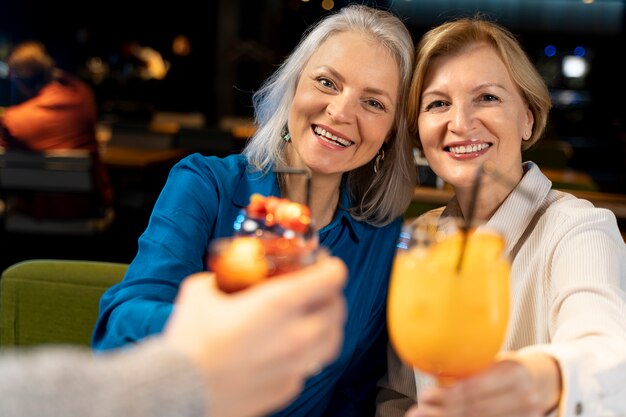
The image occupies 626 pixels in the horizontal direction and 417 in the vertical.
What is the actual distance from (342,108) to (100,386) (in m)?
1.21

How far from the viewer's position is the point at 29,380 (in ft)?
1.96

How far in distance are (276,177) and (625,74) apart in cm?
1259

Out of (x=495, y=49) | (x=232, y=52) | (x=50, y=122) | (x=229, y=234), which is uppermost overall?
(x=495, y=49)

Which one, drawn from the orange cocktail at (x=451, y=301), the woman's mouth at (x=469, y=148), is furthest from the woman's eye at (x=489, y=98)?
the orange cocktail at (x=451, y=301)

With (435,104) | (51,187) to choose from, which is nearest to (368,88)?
(435,104)

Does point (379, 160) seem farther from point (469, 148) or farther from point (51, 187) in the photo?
point (51, 187)

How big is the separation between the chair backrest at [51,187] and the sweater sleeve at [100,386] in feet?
16.3

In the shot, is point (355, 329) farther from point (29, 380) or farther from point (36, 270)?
point (29, 380)

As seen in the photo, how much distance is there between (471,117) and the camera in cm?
167

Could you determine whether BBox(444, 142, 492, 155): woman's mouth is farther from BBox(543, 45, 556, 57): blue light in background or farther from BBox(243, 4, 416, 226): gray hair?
BBox(543, 45, 556, 57): blue light in background

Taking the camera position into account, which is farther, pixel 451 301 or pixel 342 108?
pixel 342 108

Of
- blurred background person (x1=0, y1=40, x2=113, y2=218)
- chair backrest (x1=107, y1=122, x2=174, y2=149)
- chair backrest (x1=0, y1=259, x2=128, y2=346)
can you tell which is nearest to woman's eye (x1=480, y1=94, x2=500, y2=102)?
chair backrest (x1=0, y1=259, x2=128, y2=346)

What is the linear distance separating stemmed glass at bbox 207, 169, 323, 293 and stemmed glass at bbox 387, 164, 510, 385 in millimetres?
123

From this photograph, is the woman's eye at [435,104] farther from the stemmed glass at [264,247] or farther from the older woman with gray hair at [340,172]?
the stemmed glass at [264,247]
